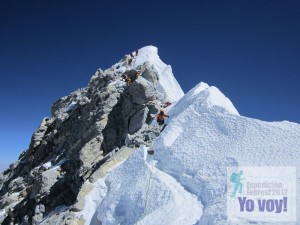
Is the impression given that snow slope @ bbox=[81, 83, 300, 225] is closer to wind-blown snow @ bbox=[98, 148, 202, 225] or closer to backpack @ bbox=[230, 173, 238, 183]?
wind-blown snow @ bbox=[98, 148, 202, 225]

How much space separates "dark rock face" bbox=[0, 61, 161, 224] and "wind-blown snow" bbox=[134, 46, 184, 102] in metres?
1.99

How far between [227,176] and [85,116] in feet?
81.9

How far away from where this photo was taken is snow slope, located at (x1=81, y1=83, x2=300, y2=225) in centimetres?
1586

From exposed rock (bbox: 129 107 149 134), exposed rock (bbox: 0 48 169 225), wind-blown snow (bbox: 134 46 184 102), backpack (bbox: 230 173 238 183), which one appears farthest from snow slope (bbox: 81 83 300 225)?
wind-blown snow (bbox: 134 46 184 102)

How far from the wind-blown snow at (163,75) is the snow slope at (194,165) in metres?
15.0

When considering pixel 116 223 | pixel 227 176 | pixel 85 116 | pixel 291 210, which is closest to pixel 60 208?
pixel 116 223

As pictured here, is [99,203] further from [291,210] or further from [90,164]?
[291,210]

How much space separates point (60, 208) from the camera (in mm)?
26844

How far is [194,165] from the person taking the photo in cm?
1839

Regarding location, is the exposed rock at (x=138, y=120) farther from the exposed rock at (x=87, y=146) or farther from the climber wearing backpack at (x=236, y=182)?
the climber wearing backpack at (x=236, y=182)

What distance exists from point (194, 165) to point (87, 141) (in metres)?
16.7

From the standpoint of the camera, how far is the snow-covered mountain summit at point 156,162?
53.5 ft

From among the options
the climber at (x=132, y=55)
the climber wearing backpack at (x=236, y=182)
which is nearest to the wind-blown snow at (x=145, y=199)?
the climber wearing backpack at (x=236, y=182)

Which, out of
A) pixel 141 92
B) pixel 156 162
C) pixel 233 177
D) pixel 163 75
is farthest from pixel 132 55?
pixel 233 177
